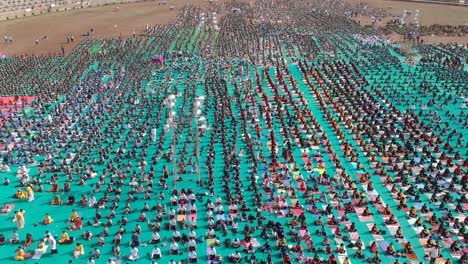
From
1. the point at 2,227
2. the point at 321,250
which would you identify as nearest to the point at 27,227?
the point at 2,227

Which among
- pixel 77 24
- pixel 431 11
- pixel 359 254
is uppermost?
pixel 431 11

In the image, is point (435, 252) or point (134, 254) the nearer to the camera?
point (435, 252)

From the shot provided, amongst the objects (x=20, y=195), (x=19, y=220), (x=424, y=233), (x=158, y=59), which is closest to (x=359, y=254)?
(x=424, y=233)

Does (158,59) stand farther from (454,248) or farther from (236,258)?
(454,248)

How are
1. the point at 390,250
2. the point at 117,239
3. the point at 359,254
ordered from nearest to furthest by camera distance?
1. the point at 359,254
2. the point at 390,250
3. the point at 117,239

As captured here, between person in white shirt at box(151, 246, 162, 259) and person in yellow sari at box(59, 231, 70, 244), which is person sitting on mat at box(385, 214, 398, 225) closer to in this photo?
person in white shirt at box(151, 246, 162, 259)

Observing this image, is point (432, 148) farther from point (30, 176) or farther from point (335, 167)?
point (30, 176)

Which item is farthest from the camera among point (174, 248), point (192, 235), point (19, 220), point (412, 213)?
point (412, 213)
